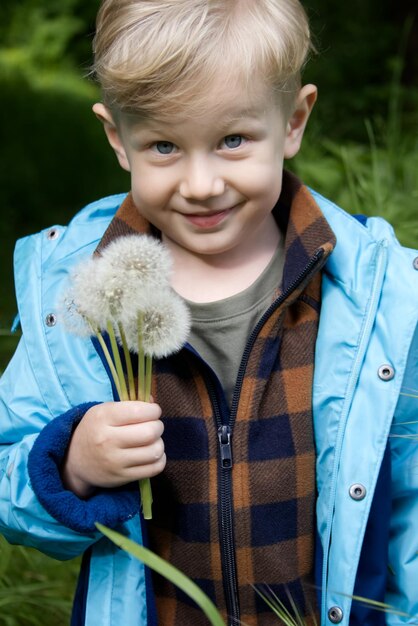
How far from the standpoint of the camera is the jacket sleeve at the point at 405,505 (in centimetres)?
206

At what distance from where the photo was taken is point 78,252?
2.23 metres

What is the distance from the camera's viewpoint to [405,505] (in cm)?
214

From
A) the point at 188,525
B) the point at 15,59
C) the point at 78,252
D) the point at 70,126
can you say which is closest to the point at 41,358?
Result: the point at 78,252

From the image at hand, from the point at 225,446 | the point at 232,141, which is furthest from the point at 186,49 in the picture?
the point at 225,446

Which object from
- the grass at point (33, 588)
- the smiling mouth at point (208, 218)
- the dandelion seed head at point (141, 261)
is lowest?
the grass at point (33, 588)

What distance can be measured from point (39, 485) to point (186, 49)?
930 mm

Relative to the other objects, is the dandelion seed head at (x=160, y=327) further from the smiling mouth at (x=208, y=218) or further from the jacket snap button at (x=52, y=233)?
the jacket snap button at (x=52, y=233)

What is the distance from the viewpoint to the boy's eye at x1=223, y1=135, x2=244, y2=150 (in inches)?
76.1

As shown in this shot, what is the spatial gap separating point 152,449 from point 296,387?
16.7 inches

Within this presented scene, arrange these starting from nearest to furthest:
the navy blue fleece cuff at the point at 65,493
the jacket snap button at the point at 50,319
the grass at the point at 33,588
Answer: the navy blue fleece cuff at the point at 65,493 → the jacket snap button at the point at 50,319 → the grass at the point at 33,588

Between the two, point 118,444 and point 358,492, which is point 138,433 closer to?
point 118,444

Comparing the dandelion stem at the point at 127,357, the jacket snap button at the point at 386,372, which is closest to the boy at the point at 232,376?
the jacket snap button at the point at 386,372

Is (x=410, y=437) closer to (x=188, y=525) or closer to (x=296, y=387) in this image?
(x=296, y=387)

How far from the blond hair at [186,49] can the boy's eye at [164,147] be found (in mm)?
68
